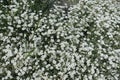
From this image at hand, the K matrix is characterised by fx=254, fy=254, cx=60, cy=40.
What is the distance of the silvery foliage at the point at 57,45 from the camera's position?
500 centimetres

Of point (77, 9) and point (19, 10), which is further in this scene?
point (77, 9)

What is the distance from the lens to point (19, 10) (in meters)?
5.61

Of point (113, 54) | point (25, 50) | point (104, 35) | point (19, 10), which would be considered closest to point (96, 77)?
point (113, 54)

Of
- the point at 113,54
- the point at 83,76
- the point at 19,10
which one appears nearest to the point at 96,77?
the point at 83,76

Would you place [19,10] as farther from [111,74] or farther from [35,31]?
[111,74]

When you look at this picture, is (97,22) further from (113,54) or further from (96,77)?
(96,77)

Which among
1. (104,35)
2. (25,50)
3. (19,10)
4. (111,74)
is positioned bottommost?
(111,74)

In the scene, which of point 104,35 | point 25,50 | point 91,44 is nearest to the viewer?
point 25,50

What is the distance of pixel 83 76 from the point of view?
5.16 m

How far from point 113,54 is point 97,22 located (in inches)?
34.1

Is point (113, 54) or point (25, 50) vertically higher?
point (25, 50)

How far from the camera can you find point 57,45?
5.34 m

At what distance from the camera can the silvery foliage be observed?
197 inches

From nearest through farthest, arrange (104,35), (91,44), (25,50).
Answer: (25,50), (91,44), (104,35)
